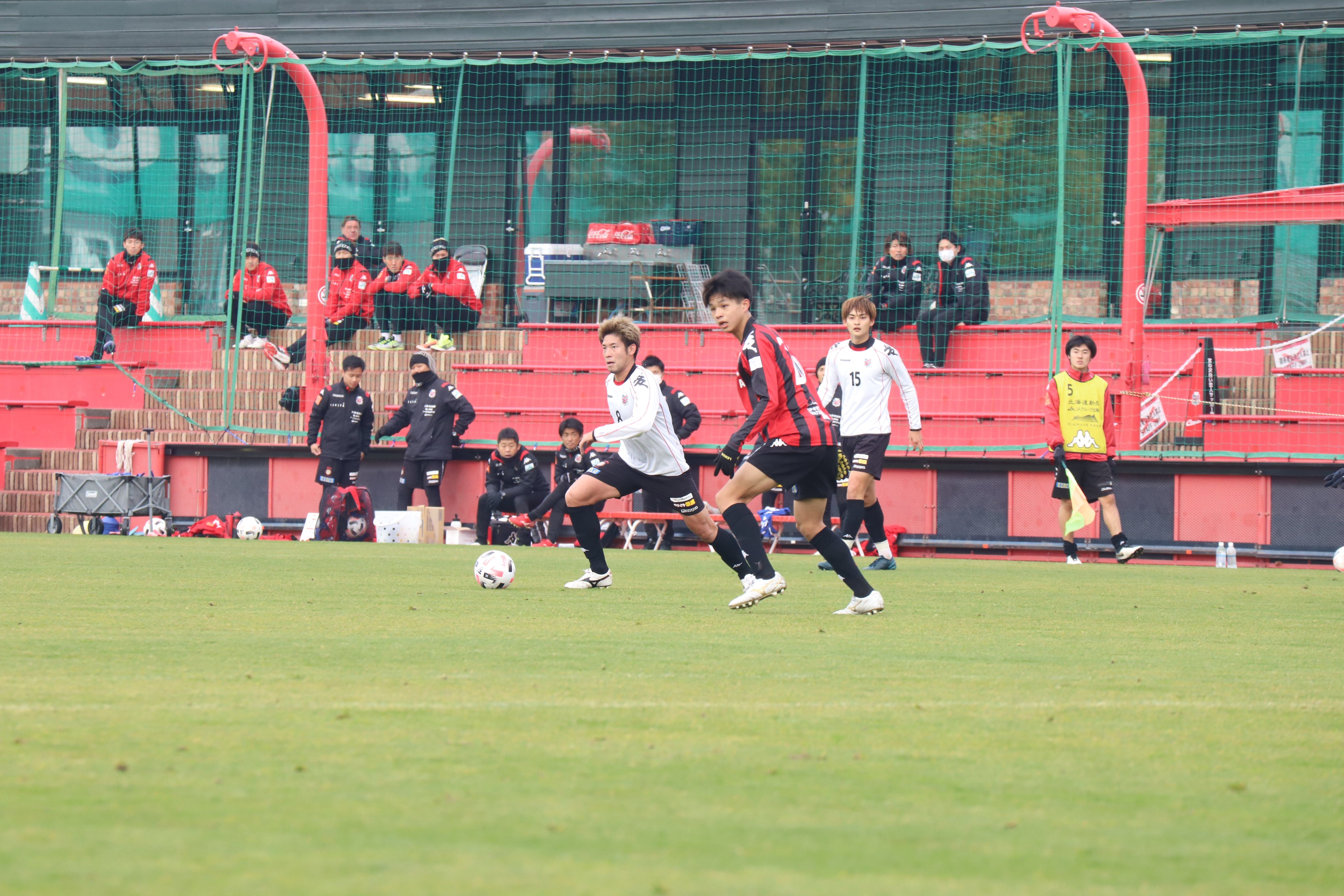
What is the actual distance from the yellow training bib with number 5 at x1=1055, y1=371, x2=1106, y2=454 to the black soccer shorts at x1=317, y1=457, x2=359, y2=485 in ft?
28.5

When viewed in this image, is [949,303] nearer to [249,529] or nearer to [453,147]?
[453,147]

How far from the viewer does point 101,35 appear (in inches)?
960

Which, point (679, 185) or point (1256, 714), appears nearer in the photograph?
point (1256, 714)

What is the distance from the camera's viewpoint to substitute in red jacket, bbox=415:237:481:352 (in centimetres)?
2139

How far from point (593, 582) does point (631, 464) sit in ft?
2.81

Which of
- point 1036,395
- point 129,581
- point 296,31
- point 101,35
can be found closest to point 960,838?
point 129,581

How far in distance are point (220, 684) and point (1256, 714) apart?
359 centimetres

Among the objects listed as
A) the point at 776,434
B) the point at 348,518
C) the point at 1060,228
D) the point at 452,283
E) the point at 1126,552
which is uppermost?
the point at 1060,228

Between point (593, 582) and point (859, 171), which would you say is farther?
point (859, 171)

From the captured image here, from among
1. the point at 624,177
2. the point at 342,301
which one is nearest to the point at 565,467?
the point at 342,301

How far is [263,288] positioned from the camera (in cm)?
2184

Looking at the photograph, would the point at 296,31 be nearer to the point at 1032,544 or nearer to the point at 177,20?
the point at 177,20

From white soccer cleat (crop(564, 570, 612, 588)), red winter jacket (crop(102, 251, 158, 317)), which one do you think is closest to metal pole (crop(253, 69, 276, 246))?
red winter jacket (crop(102, 251, 158, 317))

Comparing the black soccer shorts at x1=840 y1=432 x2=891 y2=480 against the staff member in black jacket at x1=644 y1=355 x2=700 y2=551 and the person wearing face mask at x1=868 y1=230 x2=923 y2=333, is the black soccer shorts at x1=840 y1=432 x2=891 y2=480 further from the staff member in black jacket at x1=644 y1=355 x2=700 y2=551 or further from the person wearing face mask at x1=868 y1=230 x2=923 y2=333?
the person wearing face mask at x1=868 y1=230 x2=923 y2=333
